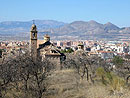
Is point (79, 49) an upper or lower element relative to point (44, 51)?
lower

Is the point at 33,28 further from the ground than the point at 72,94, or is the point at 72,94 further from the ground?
the point at 33,28

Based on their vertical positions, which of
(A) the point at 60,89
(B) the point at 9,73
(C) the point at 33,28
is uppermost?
(C) the point at 33,28

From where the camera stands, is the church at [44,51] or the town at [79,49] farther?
the town at [79,49]

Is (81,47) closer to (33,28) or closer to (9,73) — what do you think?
(33,28)

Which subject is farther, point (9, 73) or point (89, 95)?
point (89, 95)

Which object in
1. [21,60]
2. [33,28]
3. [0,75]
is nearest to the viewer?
[0,75]

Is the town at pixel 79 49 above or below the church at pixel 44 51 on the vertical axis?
below

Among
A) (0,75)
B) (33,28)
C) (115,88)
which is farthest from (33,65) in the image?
(33,28)

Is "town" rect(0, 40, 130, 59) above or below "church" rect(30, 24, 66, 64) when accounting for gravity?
below

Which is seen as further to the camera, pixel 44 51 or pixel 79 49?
pixel 79 49

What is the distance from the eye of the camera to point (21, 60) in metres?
21.6

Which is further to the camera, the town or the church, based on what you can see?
the town

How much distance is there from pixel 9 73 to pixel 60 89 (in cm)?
643

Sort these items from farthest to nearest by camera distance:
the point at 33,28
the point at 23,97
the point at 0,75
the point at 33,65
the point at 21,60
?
the point at 33,28 < the point at 21,60 < the point at 33,65 < the point at 23,97 < the point at 0,75
